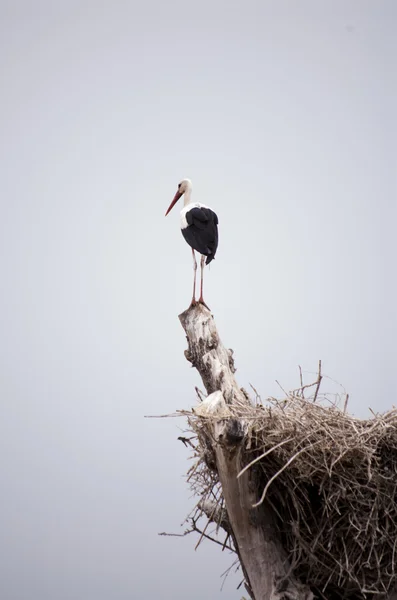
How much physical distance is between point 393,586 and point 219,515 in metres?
0.99

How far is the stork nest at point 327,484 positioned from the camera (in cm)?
302

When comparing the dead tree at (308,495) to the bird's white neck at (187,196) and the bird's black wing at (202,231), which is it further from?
the bird's white neck at (187,196)

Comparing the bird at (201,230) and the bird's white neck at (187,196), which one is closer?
the bird at (201,230)

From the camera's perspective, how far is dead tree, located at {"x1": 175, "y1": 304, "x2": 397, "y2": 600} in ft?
9.86

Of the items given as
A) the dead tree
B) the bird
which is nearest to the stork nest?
the dead tree

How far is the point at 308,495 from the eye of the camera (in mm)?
3250

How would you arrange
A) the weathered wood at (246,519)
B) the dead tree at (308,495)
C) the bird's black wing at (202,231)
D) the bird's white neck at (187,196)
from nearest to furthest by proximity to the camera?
1. the weathered wood at (246,519)
2. the dead tree at (308,495)
3. the bird's black wing at (202,231)
4. the bird's white neck at (187,196)

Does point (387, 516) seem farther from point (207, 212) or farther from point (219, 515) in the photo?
point (207, 212)

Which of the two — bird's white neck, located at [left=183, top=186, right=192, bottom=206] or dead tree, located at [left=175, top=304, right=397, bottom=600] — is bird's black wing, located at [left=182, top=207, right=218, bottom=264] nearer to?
bird's white neck, located at [left=183, top=186, right=192, bottom=206]

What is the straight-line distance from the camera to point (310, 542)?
3.18 metres

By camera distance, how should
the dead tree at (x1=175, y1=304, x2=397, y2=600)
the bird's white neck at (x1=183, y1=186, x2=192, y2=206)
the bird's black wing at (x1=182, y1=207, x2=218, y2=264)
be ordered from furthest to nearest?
the bird's white neck at (x1=183, y1=186, x2=192, y2=206), the bird's black wing at (x1=182, y1=207, x2=218, y2=264), the dead tree at (x1=175, y1=304, x2=397, y2=600)

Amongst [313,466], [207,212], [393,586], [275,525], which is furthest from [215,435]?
[207,212]

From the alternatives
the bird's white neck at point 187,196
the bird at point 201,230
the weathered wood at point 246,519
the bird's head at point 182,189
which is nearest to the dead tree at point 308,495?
the weathered wood at point 246,519

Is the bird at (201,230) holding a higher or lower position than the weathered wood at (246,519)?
higher
